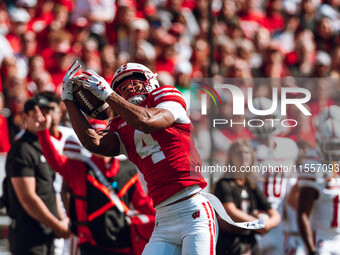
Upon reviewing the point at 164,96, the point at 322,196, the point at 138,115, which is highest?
the point at 164,96

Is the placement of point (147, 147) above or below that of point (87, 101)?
below

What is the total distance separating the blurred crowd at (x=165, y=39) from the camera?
31.0 ft

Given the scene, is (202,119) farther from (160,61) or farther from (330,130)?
(160,61)

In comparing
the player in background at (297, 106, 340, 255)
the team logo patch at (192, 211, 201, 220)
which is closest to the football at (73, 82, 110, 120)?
the team logo patch at (192, 211, 201, 220)

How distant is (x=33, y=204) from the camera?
6.32m

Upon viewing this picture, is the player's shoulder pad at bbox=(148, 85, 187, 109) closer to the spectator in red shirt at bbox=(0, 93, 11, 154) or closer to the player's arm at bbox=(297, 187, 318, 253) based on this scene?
the player's arm at bbox=(297, 187, 318, 253)

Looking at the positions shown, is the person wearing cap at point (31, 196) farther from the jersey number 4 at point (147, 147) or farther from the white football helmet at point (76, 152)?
the jersey number 4 at point (147, 147)

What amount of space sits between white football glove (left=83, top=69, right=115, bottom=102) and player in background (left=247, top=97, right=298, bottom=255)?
2668mm

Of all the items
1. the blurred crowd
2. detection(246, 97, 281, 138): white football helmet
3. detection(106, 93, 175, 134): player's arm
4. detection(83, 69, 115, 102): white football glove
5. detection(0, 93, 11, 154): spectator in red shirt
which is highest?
the blurred crowd

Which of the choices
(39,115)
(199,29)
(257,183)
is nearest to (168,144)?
(39,115)

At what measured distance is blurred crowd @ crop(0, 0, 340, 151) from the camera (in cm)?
946

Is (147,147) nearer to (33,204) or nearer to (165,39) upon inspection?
(33,204)

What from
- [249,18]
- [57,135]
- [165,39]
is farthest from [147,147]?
[249,18]

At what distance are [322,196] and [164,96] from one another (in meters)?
2.91
